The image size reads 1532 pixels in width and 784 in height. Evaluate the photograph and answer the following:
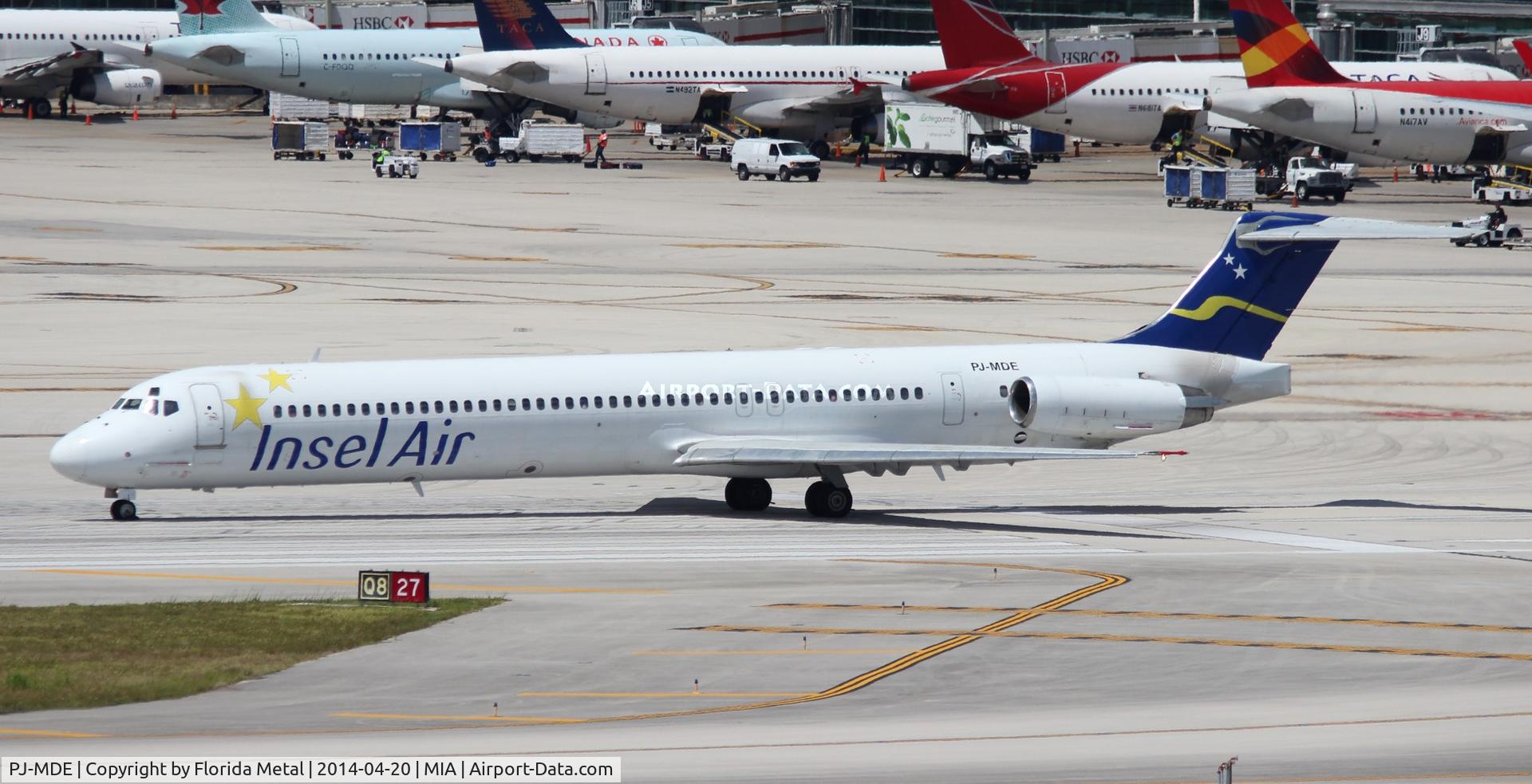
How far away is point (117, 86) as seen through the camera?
126 metres

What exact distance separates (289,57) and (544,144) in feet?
51.6

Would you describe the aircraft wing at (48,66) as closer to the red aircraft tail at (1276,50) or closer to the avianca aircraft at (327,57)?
the avianca aircraft at (327,57)

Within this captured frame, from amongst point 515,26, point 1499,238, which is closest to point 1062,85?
point 1499,238

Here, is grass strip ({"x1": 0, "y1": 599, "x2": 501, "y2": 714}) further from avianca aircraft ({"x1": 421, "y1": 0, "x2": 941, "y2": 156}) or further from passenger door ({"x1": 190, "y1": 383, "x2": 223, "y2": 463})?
avianca aircraft ({"x1": 421, "y1": 0, "x2": 941, "y2": 156})

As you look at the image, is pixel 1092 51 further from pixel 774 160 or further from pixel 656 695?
pixel 656 695

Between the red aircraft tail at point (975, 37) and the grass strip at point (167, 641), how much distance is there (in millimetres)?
77987

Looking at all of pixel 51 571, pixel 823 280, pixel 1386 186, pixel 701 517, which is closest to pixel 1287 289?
pixel 701 517

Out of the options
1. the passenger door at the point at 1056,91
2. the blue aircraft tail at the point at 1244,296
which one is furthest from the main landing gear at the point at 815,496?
the passenger door at the point at 1056,91

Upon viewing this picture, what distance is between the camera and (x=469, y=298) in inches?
2532

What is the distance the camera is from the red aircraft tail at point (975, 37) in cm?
10250

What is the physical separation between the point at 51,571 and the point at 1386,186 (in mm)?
87145

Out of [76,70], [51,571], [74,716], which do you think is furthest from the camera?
[76,70]

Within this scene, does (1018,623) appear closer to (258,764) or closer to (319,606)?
(319,606)

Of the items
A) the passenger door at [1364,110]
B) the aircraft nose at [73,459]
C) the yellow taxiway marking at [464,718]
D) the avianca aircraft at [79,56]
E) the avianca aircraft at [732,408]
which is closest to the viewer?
the yellow taxiway marking at [464,718]
